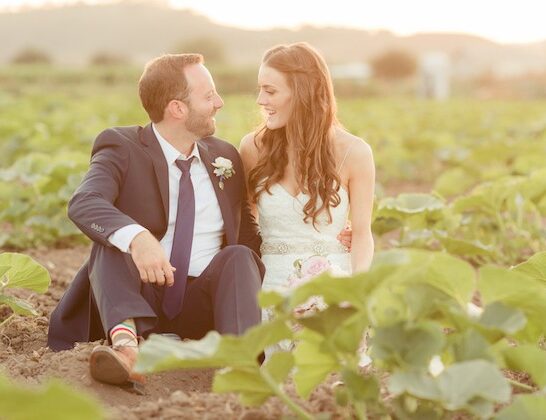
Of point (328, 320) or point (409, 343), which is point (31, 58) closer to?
point (328, 320)

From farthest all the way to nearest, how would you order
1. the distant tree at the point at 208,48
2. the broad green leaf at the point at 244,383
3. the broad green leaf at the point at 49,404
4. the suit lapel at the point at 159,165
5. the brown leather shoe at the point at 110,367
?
the distant tree at the point at 208,48, the suit lapel at the point at 159,165, the brown leather shoe at the point at 110,367, the broad green leaf at the point at 244,383, the broad green leaf at the point at 49,404

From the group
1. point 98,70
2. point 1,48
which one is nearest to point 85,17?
point 1,48

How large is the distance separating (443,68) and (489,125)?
2895 centimetres

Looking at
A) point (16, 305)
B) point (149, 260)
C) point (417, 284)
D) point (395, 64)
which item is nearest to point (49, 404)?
point (417, 284)

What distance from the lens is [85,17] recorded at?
13100 cm

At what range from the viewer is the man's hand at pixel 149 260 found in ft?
9.36

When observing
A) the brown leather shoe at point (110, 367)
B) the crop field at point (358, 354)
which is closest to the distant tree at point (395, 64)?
the crop field at point (358, 354)

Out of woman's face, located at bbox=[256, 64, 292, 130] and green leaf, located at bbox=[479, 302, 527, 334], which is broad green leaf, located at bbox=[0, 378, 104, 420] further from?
woman's face, located at bbox=[256, 64, 292, 130]

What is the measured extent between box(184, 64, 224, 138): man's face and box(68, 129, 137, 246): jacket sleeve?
0.84ft

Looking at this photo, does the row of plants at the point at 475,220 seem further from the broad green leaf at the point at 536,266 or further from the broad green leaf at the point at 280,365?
the broad green leaf at the point at 280,365

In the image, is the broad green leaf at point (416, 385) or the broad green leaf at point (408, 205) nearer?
the broad green leaf at point (416, 385)

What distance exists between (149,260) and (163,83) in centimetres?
79

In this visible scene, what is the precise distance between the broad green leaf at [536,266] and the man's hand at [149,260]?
0.98 metres

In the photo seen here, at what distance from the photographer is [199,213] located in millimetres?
3381
